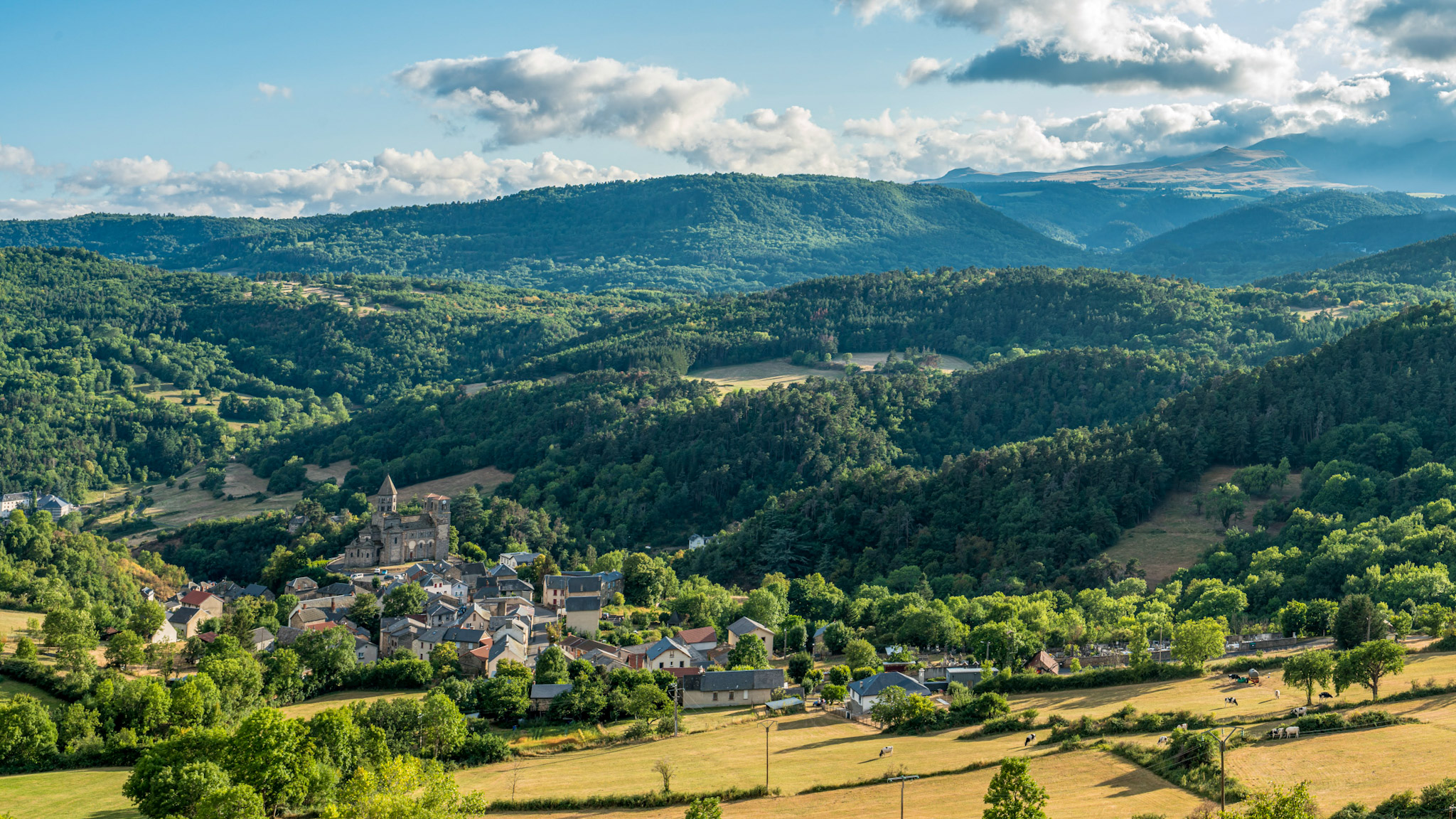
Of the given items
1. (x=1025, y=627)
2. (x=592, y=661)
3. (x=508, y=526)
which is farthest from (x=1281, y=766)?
(x=508, y=526)

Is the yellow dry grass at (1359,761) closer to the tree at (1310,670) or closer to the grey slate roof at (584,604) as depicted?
the tree at (1310,670)

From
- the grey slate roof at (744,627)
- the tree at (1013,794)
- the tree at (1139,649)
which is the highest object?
the tree at (1013,794)

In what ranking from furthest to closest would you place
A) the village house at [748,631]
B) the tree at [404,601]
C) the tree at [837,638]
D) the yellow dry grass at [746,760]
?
the tree at [404,601] < the village house at [748,631] < the tree at [837,638] < the yellow dry grass at [746,760]

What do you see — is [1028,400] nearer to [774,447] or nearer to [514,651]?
[774,447]

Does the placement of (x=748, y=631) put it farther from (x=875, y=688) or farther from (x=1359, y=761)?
(x=1359, y=761)

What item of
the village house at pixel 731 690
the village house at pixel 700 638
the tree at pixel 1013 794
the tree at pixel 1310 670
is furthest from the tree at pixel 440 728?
the tree at pixel 1310 670

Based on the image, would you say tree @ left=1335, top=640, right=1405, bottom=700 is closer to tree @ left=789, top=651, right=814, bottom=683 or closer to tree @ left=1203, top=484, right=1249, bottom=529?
tree @ left=789, top=651, right=814, bottom=683

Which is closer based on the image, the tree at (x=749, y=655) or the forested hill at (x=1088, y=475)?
the tree at (x=749, y=655)
